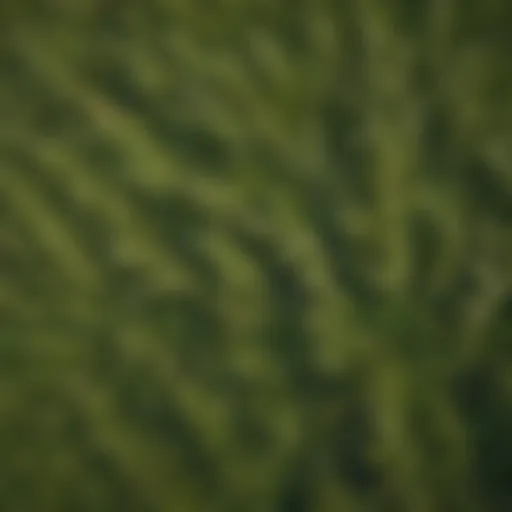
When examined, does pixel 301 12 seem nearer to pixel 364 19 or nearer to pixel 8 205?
pixel 364 19

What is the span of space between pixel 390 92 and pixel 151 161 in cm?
14

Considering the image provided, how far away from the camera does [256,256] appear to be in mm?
413

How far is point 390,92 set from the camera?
1.40 feet

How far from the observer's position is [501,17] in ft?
1.42

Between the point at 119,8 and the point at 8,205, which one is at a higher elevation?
the point at 119,8

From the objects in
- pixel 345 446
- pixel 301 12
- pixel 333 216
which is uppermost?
pixel 301 12

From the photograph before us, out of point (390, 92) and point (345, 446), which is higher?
point (390, 92)

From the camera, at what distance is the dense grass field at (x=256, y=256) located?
38 centimetres

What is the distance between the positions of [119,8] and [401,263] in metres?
0.22

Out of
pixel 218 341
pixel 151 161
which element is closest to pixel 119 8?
pixel 151 161

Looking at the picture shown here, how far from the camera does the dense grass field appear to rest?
38 centimetres

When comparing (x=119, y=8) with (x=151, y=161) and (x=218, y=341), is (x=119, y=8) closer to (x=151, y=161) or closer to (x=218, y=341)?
(x=151, y=161)

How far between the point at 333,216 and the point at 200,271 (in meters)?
0.08

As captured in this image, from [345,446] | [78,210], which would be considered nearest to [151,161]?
[78,210]
